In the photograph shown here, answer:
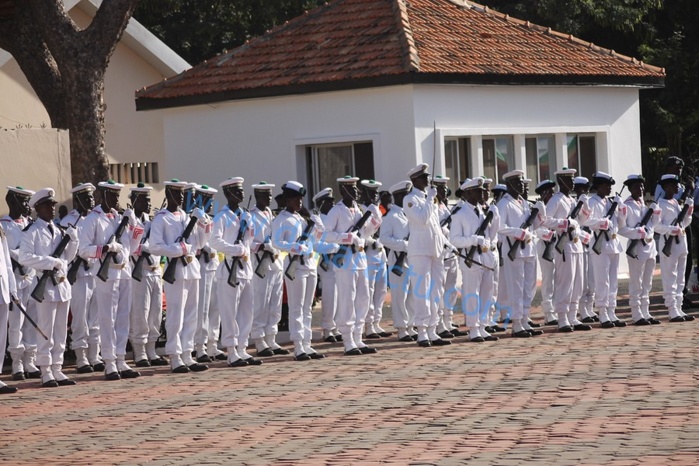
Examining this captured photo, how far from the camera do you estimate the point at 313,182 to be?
24.7 meters

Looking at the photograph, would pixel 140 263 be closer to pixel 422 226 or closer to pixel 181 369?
pixel 181 369

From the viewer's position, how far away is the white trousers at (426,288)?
16734 millimetres

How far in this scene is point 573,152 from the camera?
25.9m

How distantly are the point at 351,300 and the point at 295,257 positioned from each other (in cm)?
84

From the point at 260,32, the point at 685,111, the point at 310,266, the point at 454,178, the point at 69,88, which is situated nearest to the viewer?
the point at 310,266

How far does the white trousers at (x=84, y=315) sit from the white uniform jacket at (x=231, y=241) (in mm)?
1503

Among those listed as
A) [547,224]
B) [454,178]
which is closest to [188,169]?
[454,178]

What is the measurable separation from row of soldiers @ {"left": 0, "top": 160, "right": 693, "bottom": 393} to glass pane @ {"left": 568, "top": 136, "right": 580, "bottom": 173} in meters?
6.16

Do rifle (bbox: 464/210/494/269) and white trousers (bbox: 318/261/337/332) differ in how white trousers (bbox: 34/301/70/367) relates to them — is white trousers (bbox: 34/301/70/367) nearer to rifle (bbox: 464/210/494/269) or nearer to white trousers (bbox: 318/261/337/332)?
white trousers (bbox: 318/261/337/332)

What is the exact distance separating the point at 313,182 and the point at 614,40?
14230mm

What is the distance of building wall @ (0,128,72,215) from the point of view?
57.4 feet

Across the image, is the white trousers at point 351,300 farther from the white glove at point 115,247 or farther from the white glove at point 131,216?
the white glove at point 115,247

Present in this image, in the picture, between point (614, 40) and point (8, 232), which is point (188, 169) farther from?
point (614, 40)

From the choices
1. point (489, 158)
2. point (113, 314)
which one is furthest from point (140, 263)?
point (489, 158)
